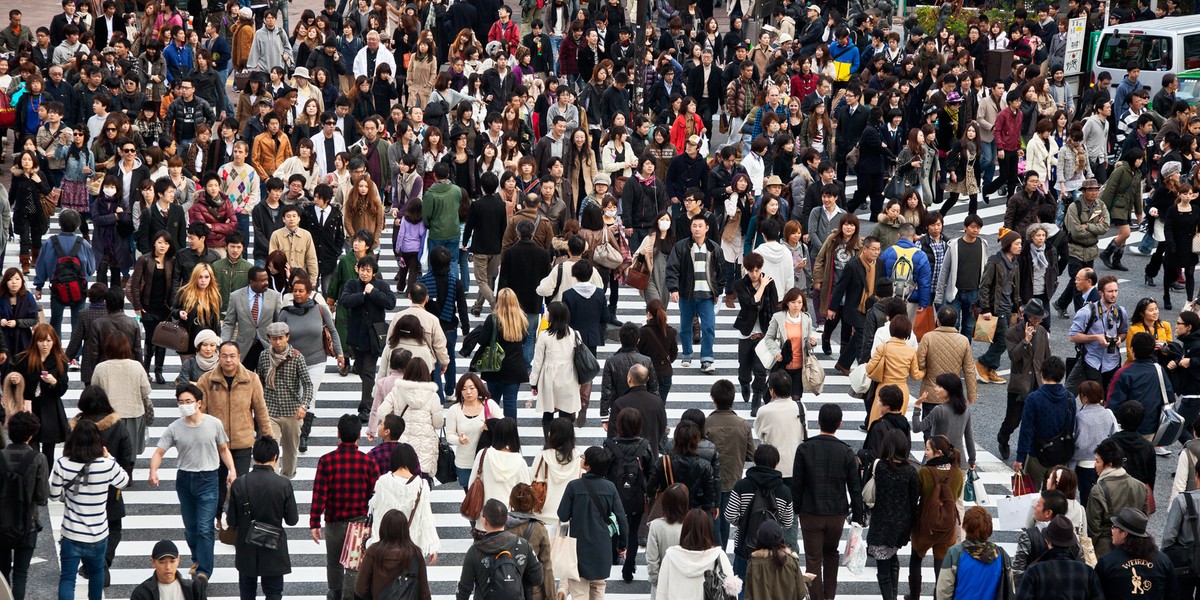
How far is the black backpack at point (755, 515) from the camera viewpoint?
1036cm

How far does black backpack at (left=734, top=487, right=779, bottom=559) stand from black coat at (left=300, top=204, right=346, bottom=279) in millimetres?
6439

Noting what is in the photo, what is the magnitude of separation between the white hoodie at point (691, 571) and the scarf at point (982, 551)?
136 cm

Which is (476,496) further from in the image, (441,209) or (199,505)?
(441,209)

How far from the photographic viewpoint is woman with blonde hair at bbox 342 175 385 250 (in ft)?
53.4

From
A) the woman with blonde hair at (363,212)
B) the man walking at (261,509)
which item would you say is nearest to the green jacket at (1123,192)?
the woman with blonde hair at (363,212)

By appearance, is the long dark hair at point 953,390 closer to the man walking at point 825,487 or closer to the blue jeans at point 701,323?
the man walking at point 825,487

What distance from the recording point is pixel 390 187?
739 inches

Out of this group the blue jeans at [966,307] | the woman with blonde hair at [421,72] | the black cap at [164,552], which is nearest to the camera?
the black cap at [164,552]

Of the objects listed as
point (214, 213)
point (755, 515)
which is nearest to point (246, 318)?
point (214, 213)

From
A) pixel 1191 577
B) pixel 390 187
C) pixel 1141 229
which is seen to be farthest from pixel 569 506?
pixel 1141 229

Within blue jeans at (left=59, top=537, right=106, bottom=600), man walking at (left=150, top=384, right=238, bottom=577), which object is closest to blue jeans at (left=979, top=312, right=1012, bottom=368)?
man walking at (left=150, top=384, right=238, bottom=577)

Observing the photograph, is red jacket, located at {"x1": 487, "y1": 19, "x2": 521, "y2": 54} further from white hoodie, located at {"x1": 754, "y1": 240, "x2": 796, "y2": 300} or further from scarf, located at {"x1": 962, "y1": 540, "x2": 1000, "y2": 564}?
scarf, located at {"x1": 962, "y1": 540, "x2": 1000, "y2": 564}

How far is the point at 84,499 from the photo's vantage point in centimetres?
1024

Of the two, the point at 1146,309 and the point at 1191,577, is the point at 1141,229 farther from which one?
the point at 1191,577
